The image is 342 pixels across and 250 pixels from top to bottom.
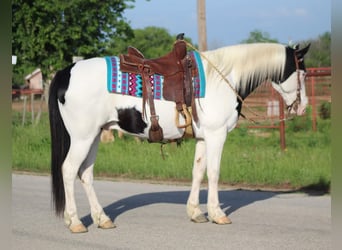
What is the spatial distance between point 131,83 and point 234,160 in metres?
6.40

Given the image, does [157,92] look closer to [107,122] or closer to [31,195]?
[107,122]

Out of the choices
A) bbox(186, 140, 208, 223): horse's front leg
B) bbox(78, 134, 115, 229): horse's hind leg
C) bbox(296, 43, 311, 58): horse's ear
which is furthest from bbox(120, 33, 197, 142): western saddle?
bbox(296, 43, 311, 58): horse's ear

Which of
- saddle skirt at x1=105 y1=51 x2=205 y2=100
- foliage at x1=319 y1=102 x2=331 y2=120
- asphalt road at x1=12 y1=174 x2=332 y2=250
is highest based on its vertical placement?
saddle skirt at x1=105 y1=51 x2=205 y2=100

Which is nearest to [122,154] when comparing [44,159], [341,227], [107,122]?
[44,159]

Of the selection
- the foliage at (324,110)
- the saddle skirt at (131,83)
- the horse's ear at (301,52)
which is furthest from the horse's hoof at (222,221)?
the foliage at (324,110)

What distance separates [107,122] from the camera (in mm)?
6797

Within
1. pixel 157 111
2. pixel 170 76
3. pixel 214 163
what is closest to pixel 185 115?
pixel 157 111

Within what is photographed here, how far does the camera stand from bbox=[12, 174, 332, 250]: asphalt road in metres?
5.86

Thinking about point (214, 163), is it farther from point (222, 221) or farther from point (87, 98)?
point (87, 98)

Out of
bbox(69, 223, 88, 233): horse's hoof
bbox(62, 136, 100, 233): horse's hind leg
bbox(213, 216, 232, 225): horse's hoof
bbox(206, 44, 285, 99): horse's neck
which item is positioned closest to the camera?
bbox(69, 223, 88, 233): horse's hoof

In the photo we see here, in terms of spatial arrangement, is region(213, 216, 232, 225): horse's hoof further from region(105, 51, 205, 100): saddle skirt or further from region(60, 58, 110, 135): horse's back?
region(60, 58, 110, 135): horse's back

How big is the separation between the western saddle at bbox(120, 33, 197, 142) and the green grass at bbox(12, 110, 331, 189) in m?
4.38

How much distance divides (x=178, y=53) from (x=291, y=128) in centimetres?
1252

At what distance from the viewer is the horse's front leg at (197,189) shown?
7.11m
